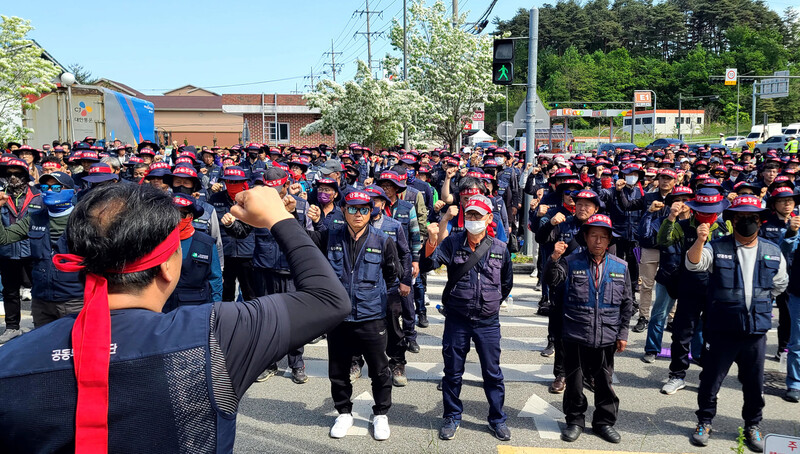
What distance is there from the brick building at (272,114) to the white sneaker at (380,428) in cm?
4611

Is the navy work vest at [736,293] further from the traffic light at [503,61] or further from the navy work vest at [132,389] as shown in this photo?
the traffic light at [503,61]

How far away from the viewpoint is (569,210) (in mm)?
8125

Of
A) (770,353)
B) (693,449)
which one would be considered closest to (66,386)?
(693,449)

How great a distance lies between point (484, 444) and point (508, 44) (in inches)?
376

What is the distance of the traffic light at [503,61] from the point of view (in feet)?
41.9

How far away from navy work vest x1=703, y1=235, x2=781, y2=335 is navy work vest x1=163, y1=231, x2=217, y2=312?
4.57 metres

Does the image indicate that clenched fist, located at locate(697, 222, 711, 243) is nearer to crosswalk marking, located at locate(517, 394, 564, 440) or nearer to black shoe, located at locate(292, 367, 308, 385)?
crosswalk marking, located at locate(517, 394, 564, 440)

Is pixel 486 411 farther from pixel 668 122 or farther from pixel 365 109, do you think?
pixel 668 122

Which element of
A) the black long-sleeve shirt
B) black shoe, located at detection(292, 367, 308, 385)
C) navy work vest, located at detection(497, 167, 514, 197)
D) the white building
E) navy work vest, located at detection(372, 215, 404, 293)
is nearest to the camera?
the black long-sleeve shirt

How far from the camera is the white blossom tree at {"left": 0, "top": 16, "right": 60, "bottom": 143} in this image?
77.7ft

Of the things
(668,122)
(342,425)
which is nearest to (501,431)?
(342,425)

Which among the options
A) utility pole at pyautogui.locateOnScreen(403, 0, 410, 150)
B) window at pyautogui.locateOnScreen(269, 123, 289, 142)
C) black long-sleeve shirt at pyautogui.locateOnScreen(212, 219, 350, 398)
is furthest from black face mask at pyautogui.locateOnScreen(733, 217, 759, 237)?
window at pyautogui.locateOnScreen(269, 123, 289, 142)

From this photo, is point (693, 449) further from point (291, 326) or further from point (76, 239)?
point (76, 239)

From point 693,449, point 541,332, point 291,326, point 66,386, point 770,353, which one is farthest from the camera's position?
point 541,332
